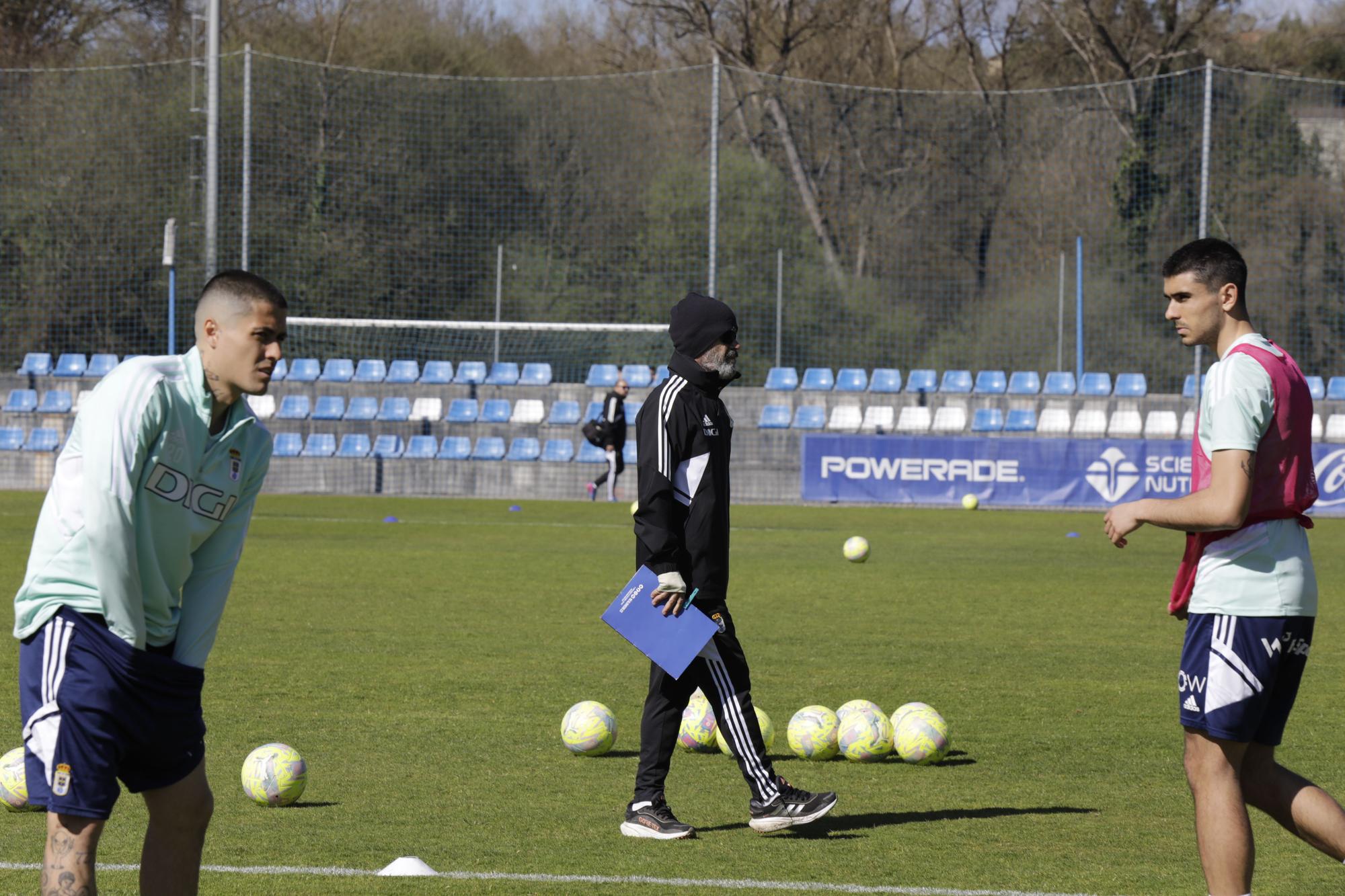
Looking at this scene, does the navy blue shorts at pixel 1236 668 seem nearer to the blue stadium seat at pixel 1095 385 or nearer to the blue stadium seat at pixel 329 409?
→ the blue stadium seat at pixel 1095 385

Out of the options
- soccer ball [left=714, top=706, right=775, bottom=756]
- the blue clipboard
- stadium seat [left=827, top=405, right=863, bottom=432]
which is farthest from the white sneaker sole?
stadium seat [left=827, top=405, right=863, bottom=432]

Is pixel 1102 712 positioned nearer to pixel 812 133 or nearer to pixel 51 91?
pixel 812 133

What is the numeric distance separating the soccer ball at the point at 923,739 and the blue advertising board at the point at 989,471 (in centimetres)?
1866

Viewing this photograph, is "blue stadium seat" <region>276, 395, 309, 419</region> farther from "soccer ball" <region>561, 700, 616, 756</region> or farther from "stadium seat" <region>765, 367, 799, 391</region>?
"soccer ball" <region>561, 700, 616, 756</region>

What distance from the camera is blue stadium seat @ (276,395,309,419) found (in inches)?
1210

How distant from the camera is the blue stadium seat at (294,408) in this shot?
3073 cm

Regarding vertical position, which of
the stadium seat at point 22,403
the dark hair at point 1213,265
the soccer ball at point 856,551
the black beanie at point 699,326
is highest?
the dark hair at point 1213,265

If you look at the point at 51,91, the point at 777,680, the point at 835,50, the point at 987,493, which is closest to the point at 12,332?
the point at 51,91

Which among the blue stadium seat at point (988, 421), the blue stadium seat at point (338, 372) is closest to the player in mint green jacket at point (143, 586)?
the blue stadium seat at point (988, 421)

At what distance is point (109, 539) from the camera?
4004mm

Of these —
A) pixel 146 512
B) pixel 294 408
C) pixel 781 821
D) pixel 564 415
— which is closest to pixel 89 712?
pixel 146 512

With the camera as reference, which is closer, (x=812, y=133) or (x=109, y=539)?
(x=109, y=539)

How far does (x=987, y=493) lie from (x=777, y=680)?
1726 centimetres

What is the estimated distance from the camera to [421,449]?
2998 cm
